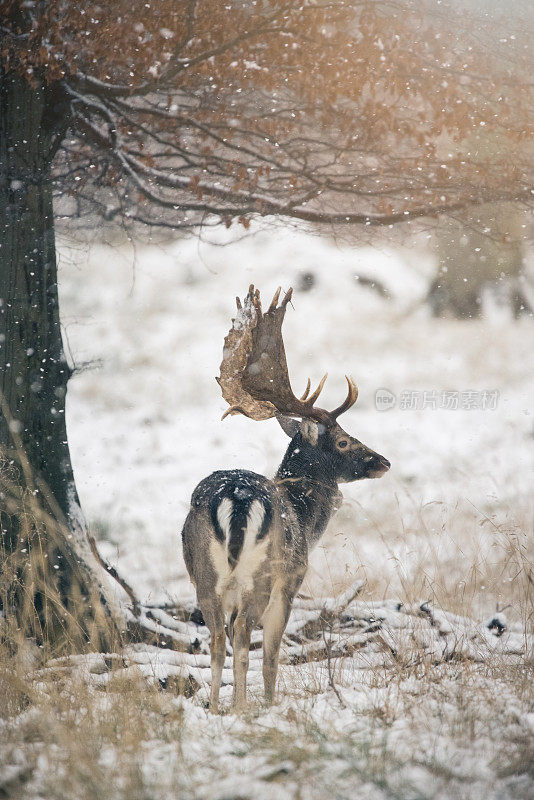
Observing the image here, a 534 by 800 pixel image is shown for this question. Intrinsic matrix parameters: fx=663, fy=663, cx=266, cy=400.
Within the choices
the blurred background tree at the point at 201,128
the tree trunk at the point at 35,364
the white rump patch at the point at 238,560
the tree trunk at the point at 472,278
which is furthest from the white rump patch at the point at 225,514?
the tree trunk at the point at 472,278

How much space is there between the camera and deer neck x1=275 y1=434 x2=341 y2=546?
4146 mm

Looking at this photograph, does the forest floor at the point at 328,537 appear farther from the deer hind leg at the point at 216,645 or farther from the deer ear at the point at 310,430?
the deer ear at the point at 310,430

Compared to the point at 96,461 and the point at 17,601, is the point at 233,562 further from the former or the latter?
the point at 96,461

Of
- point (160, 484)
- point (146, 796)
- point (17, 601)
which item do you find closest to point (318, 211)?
point (160, 484)

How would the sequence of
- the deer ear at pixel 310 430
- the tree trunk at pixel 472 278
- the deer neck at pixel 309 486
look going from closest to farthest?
the deer neck at pixel 309 486, the deer ear at pixel 310 430, the tree trunk at pixel 472 278

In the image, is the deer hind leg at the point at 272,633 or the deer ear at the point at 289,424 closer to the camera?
the deer hind leg at the point at 272,633

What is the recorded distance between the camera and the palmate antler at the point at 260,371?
4.41 metres

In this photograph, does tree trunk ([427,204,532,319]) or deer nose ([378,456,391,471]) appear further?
tree trunk ([427,204,532,319])

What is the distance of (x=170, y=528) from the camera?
5.69 m

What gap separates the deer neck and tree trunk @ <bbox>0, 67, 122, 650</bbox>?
1609 mm

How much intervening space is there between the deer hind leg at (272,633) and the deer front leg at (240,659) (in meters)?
A: 0.19

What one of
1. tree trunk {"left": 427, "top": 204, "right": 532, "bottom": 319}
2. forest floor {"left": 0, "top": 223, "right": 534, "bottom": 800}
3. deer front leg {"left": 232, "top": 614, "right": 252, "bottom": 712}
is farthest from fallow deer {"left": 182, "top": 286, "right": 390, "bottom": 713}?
tree trunk {"left": 427, "top": 204, "right": 532, "bottom": 319}

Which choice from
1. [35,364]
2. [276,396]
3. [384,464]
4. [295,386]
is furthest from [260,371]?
[295,386]

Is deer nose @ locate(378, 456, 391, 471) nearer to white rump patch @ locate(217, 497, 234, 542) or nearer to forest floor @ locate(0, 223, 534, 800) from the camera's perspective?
forest floor @ locate(0, 223, 534, 800)
